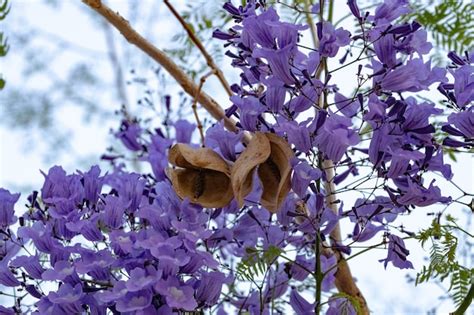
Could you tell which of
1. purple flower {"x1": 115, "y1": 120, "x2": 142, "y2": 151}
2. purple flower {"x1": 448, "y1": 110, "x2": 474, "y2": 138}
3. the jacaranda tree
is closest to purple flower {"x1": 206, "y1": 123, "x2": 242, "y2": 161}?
the jacaranda tree

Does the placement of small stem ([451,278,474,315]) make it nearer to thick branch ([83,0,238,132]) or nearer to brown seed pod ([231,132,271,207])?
brown seed pod ([231,132,271,207])

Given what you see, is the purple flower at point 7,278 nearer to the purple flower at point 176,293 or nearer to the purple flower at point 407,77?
the purple flower at point 176,293

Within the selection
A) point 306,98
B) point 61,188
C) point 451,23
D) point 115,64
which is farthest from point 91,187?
point 115,64

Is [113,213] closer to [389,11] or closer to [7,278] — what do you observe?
[7,278]

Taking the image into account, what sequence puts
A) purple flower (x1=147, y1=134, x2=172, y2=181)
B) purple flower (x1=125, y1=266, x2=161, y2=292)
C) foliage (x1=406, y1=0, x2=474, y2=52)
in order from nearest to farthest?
purple flower (x1=125, y1=266, x2=161, y2=292) < purple flower (x1=147, y1=134, x2=172, y2=181) < foliage (x1=406, y1=0, x2=474, y2=52)


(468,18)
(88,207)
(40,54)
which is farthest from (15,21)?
(88,207)

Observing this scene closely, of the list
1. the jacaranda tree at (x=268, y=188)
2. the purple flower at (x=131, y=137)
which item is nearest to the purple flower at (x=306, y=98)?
the jacaranda tree at (x=268, y=188)

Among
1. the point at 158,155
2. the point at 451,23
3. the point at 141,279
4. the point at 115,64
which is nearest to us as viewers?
the point at 141,279
